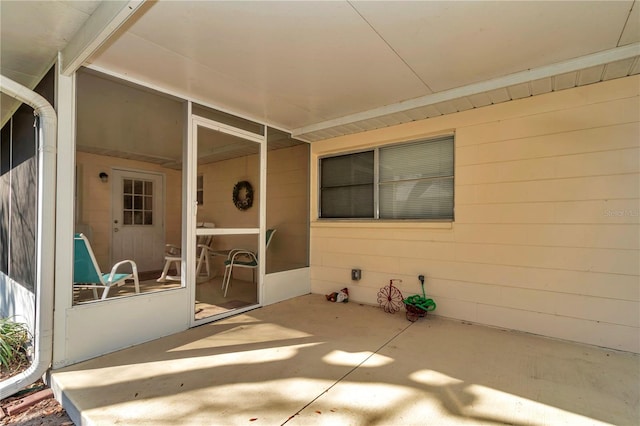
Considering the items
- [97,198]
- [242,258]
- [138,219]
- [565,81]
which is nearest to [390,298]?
[242,258]

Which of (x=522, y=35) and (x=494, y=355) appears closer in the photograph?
(x=522, y=35)

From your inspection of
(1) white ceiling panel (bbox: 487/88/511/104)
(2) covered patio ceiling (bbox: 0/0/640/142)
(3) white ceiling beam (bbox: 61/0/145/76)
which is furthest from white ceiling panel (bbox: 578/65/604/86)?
(3) white ceiling beam (bbox: 61/0/145/76)

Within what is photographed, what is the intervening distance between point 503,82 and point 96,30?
306cm

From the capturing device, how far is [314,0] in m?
1.78

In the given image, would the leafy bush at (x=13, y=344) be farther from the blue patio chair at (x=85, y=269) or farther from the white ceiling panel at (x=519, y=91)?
the white ceiling panel at (x=519, y=91)

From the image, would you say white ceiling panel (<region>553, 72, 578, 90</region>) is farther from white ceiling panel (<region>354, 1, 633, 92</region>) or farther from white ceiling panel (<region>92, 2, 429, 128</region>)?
white ceiling panel (<region>92, 2, 429, 128</region>)

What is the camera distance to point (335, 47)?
2271 millimetres

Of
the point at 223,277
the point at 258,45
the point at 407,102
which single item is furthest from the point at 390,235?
the point at 223,277

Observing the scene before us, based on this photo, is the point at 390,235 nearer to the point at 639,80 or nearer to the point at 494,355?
the point at 494,355

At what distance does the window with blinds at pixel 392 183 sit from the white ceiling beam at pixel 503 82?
0.55m

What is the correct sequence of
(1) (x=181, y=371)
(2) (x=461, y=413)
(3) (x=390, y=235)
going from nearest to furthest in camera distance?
1. (2) (x=461, y=413)
2. (1) (x=181, y=371)
3. (3) (x=390, y=235)

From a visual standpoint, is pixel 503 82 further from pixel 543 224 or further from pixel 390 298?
pixel 390 298

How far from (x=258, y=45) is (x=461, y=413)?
2667mm

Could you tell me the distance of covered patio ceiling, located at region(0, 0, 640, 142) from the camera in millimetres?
1856
